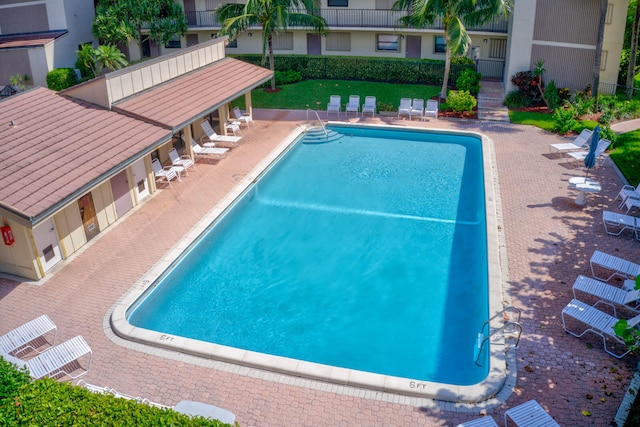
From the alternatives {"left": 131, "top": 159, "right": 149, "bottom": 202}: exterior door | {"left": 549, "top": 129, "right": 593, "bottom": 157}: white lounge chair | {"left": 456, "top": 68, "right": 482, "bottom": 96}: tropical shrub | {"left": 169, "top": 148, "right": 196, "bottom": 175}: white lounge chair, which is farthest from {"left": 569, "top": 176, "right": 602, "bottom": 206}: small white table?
{"left": 131, "top": 159, "right": 149, "bottom": 202}: exterior door

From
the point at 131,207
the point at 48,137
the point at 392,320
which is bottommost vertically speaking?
the point at 392,320

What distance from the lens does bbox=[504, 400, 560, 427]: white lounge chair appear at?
1076 centimetres

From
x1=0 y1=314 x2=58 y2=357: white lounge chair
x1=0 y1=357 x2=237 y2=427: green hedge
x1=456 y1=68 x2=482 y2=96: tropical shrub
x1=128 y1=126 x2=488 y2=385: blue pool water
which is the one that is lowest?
x1=128 y1=126 x2=488 y2=385: blue pool water

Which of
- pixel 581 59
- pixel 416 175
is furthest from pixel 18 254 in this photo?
pixel 581 59

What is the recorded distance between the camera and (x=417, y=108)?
30172 mm

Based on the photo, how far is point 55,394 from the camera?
410 inches

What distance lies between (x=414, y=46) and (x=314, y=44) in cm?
646

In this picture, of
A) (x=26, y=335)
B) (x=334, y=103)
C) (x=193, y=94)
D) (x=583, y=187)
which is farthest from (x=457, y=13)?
(x=26, y=335)

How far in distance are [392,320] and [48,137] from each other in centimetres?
1208

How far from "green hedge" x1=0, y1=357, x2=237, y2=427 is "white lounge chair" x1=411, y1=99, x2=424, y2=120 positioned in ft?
74.6

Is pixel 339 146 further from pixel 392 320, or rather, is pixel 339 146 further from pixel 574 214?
pixel 392 320

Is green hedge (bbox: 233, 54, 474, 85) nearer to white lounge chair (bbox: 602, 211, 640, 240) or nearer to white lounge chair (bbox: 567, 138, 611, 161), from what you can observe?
white lounge chair (bbox: 567, 138, 611, 161)

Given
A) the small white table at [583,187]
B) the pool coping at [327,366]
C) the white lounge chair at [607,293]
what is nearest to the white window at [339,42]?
the small white table at [583,187]

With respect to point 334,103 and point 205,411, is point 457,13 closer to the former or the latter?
point 334,103
